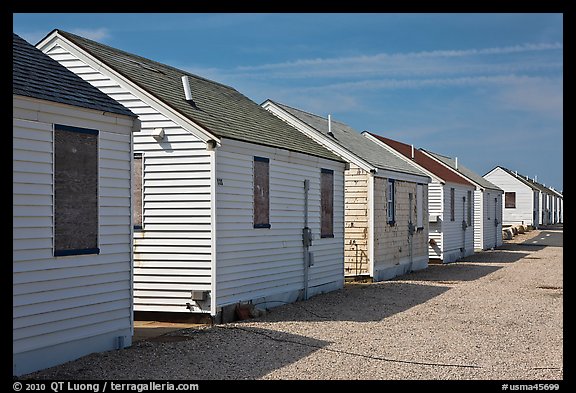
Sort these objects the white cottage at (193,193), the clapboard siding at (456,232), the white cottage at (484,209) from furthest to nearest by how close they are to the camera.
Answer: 1. the white cottage at (484,209)
2. the clapboard siding at (456,232)
3. the white cottage at (193,193)

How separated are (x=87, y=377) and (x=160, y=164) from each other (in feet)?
18.7

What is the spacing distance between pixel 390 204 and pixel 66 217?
15906 mm

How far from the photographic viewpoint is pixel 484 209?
39.9 metres

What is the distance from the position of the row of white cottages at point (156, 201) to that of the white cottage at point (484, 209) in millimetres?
15759

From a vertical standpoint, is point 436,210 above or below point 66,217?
above

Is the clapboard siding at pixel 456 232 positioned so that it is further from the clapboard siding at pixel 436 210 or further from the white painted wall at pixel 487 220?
the white painted wall at pixel 487 220

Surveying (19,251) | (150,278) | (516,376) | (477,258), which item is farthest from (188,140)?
(477,258)

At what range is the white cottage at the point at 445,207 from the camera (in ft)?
101

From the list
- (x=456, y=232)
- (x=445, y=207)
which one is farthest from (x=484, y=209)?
(x=445, y=207)

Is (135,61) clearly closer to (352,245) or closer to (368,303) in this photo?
(368,303)

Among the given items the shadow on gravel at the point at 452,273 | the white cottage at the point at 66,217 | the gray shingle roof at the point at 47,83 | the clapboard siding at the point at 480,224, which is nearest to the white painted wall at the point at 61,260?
the white cottage at the point at 66,217

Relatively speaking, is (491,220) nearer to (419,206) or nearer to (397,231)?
(419,206)

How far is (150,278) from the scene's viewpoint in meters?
14.0

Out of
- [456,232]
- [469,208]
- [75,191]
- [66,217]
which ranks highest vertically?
[75,191]
